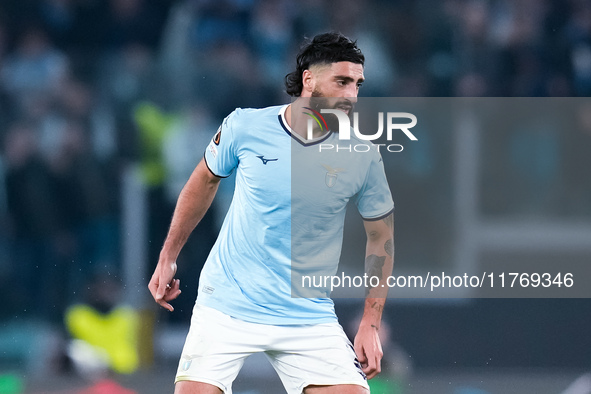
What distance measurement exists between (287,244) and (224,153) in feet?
1.34

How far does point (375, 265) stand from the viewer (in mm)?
3109

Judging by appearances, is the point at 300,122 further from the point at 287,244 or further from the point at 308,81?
the point at 287,244

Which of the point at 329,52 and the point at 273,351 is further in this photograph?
the point at 329,52

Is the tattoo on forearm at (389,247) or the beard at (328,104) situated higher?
the beard at (328,104)

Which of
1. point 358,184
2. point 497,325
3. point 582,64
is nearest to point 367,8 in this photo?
point 582,64

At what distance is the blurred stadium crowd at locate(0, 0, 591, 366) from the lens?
5.15m

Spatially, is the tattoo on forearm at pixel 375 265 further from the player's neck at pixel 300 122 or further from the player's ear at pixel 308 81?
the player's ear at pixel 308 81

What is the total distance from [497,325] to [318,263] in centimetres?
230

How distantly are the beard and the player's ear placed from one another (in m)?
0.04

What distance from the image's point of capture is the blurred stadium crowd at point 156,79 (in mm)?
5152

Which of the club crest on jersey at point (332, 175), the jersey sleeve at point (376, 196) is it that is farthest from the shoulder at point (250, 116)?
the jersey sleeve at point (376, 196)

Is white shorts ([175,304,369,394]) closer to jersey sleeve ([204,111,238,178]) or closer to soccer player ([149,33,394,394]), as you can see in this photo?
soccer player ([149,33,394,394])

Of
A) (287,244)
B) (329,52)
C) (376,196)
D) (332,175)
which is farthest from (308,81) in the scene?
(287,244)

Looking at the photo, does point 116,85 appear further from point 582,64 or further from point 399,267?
point 582,64
